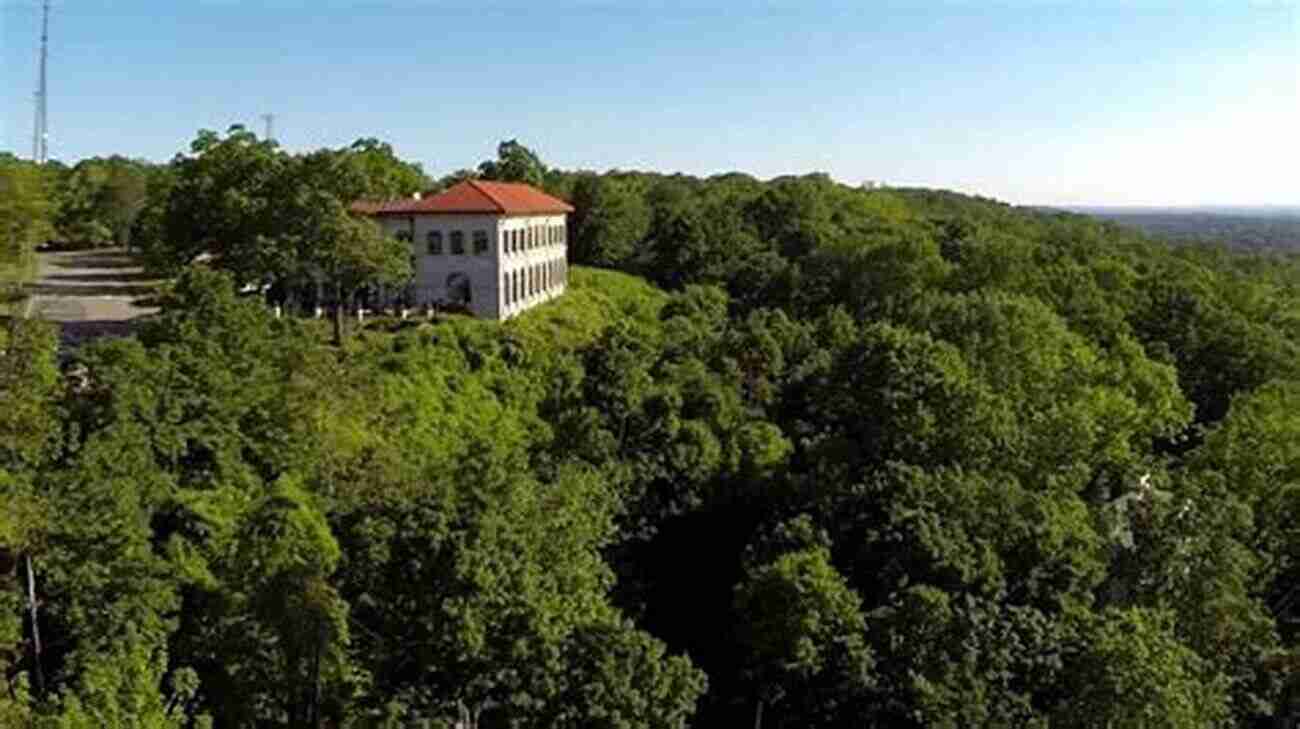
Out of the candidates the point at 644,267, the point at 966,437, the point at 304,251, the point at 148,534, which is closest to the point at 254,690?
the point at 148,534

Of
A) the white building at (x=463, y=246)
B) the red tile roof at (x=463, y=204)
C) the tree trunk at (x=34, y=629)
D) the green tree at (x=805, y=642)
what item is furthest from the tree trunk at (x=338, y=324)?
the green tree at (x=805, y=642)

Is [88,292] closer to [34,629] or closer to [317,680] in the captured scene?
[34,629]

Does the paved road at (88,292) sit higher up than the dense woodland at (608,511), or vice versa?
the paved road at (88,292)

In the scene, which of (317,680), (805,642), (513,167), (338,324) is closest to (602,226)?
(513,167)

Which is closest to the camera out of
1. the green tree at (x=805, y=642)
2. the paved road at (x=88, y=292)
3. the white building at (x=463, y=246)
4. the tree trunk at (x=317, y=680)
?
the tree trunk at (x=317, y=680)

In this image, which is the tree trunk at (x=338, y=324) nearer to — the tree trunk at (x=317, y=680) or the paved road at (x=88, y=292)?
the paved road at (x=88, y=292)

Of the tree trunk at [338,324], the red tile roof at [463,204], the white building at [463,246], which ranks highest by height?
the red tile roof at [463,204]

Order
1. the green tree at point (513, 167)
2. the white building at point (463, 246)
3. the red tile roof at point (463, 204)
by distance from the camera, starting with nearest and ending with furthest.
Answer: the white building at point (463, 246)
the red tile roof at point (463, 204)
the green tree at point (513, 167)

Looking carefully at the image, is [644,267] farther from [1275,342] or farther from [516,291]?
[1275,342]

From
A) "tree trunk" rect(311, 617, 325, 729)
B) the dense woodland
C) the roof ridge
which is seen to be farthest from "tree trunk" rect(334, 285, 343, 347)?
"tree trunk" rect(311, 617, 325, 729)
